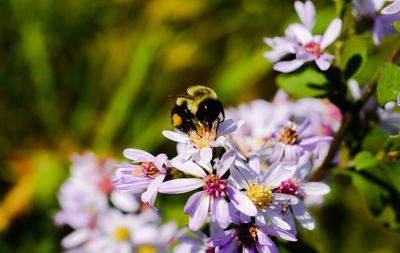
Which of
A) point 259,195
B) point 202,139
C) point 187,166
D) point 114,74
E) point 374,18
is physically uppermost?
point 114,74

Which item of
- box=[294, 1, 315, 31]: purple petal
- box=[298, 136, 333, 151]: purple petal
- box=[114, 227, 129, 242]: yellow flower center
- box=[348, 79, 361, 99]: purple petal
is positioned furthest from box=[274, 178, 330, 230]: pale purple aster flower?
box=[114, 227, 129, 242]: yellow flower center

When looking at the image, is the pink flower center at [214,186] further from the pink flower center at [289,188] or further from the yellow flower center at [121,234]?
the yellow flower center at [121,234]

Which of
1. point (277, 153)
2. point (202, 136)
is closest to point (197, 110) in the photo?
point (202, 136)

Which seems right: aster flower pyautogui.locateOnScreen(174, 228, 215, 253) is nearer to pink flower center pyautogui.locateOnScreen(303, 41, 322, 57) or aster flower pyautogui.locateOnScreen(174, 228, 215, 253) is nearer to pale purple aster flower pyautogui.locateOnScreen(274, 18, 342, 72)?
pale purple aster flower pyautogui.locateOnScreen(274, 18, 342, 72)

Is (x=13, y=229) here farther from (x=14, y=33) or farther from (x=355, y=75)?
(x=355, y=75)

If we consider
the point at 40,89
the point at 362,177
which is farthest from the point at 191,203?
the point at 40,89

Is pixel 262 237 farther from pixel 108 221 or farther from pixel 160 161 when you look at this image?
pixel 108 221

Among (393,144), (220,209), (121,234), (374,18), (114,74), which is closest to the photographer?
(220,209)
